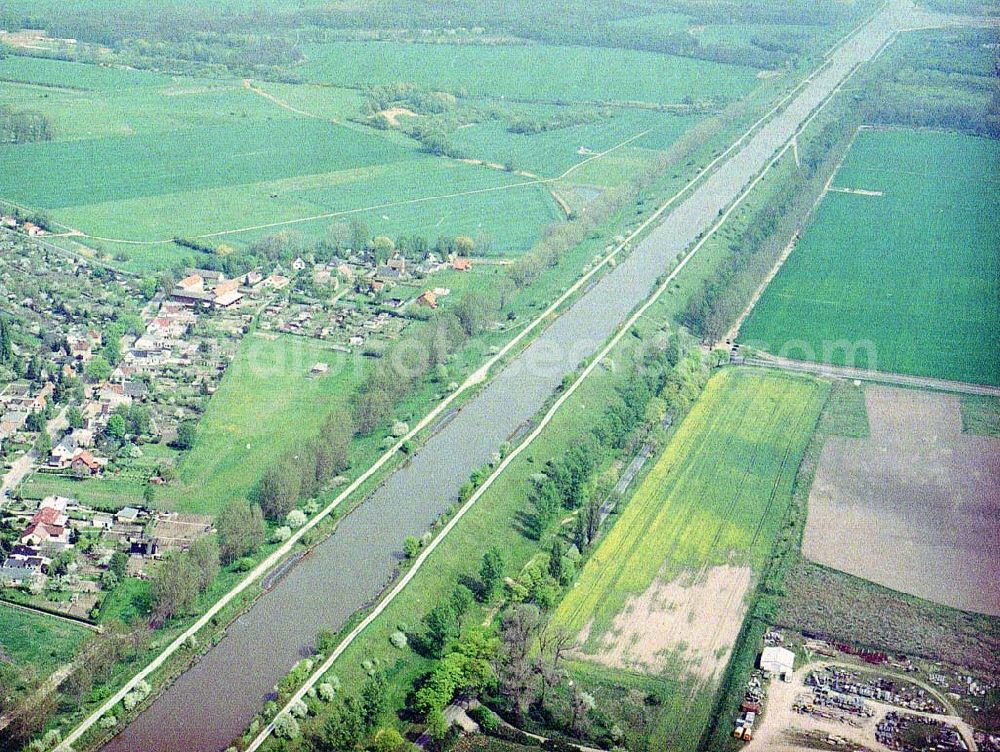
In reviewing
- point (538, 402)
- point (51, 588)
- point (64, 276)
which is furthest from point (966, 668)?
point (64, 276)

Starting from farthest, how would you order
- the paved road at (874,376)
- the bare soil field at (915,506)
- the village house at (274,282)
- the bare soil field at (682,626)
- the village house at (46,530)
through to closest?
the village house at (274,282), the paved road at (874,376), the village house at (46,530), the bare soil field at (915,506), the bare soil field at (682,626)

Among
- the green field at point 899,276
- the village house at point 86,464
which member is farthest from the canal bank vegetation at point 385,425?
the green field at point 899,276

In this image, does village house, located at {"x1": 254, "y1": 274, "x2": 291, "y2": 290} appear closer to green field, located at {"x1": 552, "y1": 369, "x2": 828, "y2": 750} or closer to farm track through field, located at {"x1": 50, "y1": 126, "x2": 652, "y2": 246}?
farm track through field, located at {"x1": 50, "y1": 126, "x2": 652, "y2": 246}

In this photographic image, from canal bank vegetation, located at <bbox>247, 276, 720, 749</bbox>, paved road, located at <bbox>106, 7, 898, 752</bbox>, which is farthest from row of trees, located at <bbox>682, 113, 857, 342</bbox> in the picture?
canal bank vegetation, located at <bbox>247, 276, 720, 749</bbox>

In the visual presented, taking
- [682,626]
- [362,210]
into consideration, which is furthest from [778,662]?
[362,210]

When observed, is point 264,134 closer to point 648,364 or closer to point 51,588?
point 648,364

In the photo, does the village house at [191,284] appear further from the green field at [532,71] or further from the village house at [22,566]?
the green field at [532,71]

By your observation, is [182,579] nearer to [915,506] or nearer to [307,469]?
[307,469]

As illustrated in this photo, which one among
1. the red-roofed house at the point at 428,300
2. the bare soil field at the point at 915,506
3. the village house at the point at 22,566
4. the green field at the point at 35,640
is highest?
the red-roofed house at the point at 428,300
